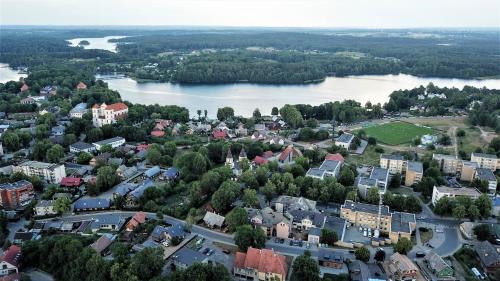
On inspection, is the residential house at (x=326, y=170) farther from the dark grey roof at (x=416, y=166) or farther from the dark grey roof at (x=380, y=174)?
the dark grey roof at (x=416, y=166)

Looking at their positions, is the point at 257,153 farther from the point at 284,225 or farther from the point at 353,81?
the point at 353,81

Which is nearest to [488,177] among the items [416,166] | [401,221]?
[416,166]

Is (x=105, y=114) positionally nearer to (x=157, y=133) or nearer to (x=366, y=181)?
(x=157, y=133)

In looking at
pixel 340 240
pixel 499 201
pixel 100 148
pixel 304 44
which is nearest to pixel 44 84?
pixel 100 148

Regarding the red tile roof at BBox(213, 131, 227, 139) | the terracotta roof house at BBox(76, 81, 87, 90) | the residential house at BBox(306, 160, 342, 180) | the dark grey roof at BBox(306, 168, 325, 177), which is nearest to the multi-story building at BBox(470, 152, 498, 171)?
the residential house at BBox(306, 160, 342, 180)

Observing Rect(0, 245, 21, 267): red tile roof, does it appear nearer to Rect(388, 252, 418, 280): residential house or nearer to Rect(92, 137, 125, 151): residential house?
Rect(92, 137, 125, 151): residential house

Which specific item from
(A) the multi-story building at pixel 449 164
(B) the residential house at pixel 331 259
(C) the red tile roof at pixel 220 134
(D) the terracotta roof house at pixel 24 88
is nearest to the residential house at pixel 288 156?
(C) the red tile roof at pixel 220 134

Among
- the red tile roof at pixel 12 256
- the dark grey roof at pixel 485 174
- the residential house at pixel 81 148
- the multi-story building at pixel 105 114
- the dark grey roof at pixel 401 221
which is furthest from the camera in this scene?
the multi-story building at pixel 105 114
